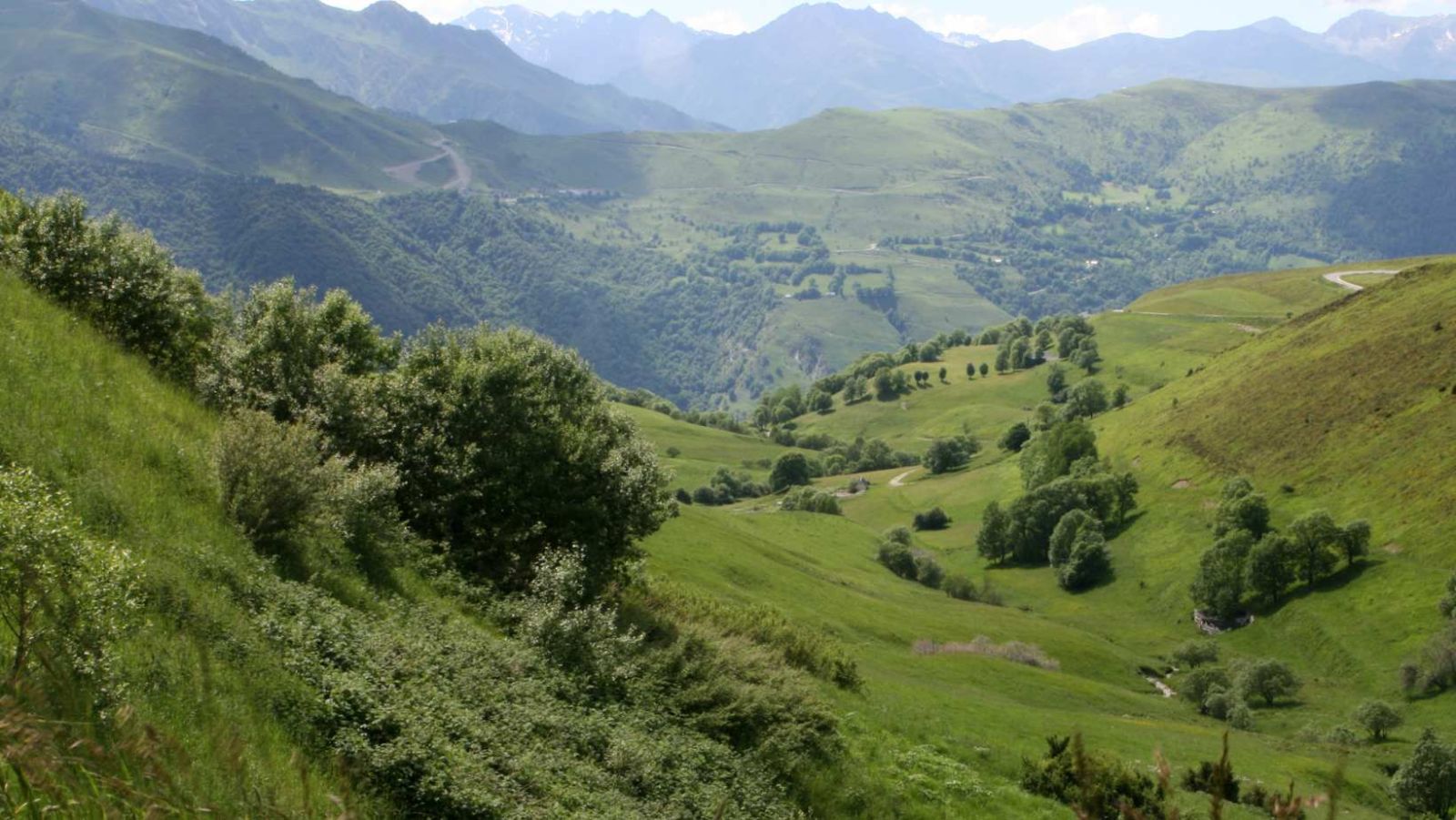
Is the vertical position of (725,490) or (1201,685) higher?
Result: (1201,685)

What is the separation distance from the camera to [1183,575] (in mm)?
107438

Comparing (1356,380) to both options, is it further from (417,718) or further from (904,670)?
(417,718)

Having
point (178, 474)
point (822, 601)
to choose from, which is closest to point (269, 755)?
point (178, 474)

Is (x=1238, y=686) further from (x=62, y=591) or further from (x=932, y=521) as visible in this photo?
(x=62, y=591)

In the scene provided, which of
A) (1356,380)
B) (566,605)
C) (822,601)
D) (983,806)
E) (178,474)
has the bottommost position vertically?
(822,601)

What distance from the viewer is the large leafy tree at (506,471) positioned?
3173cm

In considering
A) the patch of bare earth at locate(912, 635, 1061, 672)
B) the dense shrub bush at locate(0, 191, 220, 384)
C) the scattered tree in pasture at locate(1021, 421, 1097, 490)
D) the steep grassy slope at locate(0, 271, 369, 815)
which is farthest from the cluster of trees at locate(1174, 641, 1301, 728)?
the steep grassy slope at locate(0, 271, 369, 815)

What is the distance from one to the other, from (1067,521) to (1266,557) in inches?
1119

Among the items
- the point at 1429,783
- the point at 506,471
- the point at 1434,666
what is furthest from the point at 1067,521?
the point at 506,471

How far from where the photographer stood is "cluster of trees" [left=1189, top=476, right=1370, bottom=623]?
93.8 metres

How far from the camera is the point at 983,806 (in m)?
30.3

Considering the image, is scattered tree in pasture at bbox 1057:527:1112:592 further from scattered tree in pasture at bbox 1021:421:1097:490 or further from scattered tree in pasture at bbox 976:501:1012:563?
scattered tree in pasture at bbox 1021:421:1097:490

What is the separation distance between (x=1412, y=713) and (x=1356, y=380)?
58896mm

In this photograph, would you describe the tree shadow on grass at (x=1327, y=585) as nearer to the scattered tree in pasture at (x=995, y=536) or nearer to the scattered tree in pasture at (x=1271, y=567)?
the scattered tree in pasture at (x=1271, y=567)
